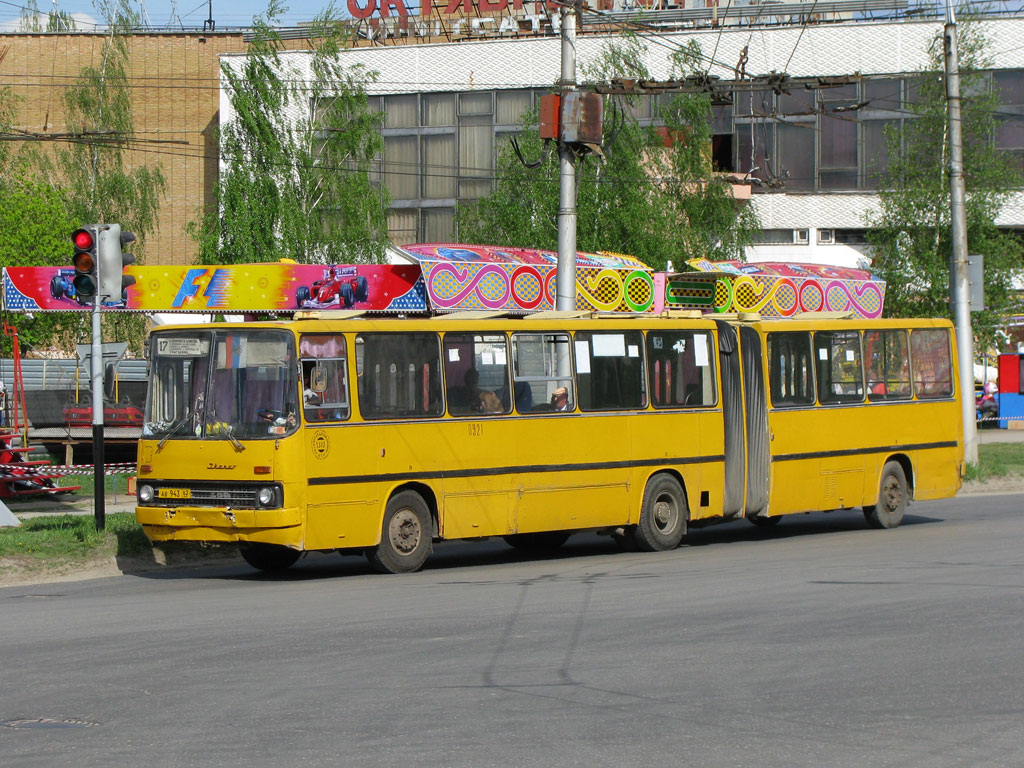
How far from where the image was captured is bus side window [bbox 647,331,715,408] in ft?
56.2

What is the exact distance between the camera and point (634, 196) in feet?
153

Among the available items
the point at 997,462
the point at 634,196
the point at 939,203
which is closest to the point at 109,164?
the point at 634,196

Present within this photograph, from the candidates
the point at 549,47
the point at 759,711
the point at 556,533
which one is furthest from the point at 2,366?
the point at 759,711

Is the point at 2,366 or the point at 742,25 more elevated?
the point at 742,25

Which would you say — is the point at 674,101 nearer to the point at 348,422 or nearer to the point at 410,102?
the point at 410,102

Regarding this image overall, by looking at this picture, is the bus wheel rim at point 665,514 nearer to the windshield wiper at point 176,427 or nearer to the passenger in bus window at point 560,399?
the passenger in bus window at point 560,399

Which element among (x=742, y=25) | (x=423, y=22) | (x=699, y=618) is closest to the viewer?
(x=699, y=618)

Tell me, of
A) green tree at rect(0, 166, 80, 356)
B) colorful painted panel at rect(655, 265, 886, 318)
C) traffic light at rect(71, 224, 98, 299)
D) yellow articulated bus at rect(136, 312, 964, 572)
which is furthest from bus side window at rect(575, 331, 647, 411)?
green tree at rect(0, 166, 80, 356)

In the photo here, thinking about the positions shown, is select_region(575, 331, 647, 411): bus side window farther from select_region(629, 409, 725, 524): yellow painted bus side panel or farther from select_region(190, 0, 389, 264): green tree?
select_region(190, 0, 389, 264): green tree

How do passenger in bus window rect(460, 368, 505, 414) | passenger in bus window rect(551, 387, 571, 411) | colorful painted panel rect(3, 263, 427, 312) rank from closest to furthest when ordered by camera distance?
passenger in bus window rect(460, 368, 505, 414) → passenger in bus window rect(551, 387, 571, 411) → colorful painted panel rect(3, 263, 427, 312)

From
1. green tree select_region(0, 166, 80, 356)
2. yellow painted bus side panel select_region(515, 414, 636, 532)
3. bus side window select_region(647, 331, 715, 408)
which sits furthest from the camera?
green tree select_region(0, 166, 80, 356)

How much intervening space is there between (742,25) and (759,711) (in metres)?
52.1

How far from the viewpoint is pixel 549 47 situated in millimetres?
57906

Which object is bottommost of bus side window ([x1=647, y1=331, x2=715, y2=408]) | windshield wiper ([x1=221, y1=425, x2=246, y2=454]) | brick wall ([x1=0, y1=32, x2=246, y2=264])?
windshield wiper ([x1=221, y1=425, x2=246, y2=454])
